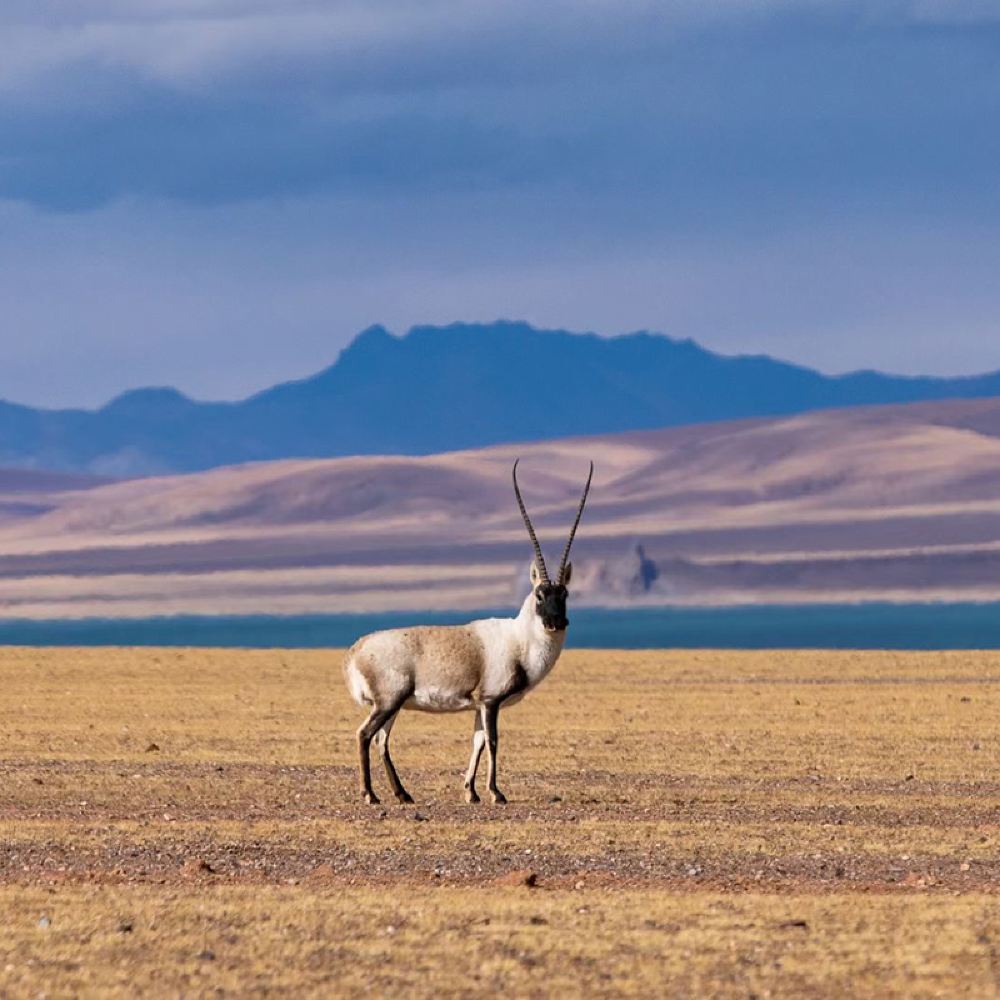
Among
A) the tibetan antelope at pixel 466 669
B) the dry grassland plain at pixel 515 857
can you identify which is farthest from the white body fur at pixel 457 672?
the dry grassland plain at pixel 515 857

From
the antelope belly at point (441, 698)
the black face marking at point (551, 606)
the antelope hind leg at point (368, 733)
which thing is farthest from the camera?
the antelope hind leg at point (368, 733)

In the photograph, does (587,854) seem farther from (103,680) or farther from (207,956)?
(103,680)

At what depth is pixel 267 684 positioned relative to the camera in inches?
1700

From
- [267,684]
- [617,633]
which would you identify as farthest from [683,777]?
[617,633]

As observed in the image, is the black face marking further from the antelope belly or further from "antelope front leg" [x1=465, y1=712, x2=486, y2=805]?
"antelope front leg" [x1=465, y1=712, x2=486, y2=805]

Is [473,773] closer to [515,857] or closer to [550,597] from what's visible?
[550,597]

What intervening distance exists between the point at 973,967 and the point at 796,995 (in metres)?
1.19

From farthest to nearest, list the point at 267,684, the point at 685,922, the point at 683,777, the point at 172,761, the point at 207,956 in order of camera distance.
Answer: the point at 267,684, the point at 172,761, the point at 683,777, the point at 685,922, the point at 207,956

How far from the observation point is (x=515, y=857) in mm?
16469

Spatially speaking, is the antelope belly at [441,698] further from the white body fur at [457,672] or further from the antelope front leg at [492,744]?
the antelope front leg at [492,744]

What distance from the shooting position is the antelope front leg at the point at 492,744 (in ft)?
66.1

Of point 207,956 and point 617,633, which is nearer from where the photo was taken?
point 207,956

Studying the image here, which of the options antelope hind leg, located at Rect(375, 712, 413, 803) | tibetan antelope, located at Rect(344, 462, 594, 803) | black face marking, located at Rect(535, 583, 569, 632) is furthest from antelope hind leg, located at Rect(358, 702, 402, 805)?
black face marking, located at Rect(535, 583, 569, 632)

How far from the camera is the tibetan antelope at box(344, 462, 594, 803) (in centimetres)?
2023
